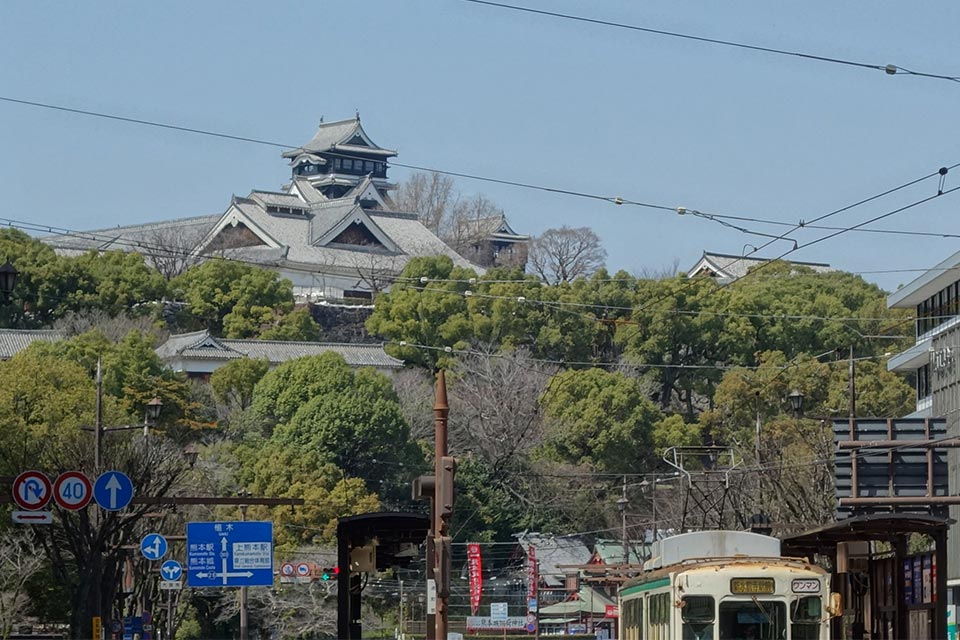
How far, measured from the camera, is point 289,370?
210 ft

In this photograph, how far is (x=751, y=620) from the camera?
17234mm

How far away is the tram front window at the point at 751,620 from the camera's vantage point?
56.4 feet

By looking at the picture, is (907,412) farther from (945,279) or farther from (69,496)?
(69,496)

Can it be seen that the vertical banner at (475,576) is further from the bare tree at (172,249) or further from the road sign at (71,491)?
the road sign at (71,491)

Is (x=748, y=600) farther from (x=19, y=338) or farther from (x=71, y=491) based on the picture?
(x=19, y=338)

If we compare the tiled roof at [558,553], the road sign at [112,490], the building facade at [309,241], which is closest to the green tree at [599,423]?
the tiled roof at [558,553]

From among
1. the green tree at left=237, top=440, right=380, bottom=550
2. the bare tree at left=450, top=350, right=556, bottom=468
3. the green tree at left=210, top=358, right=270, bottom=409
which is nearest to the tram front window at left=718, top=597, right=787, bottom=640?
the green tree at left=237, top=440, right=380, bottom=550

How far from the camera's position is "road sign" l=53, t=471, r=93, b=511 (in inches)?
904

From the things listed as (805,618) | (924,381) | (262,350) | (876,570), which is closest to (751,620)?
(805,618)

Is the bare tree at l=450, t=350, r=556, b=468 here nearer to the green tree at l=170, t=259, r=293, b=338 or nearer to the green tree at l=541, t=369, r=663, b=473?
the green tree at l=541, t=369, r=663, b=473

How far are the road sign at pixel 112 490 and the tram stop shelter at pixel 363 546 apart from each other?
3321 millimetres

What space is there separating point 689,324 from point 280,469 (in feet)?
77.0

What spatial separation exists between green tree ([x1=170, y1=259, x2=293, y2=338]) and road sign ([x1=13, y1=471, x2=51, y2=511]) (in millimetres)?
56952

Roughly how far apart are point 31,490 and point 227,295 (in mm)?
58490
